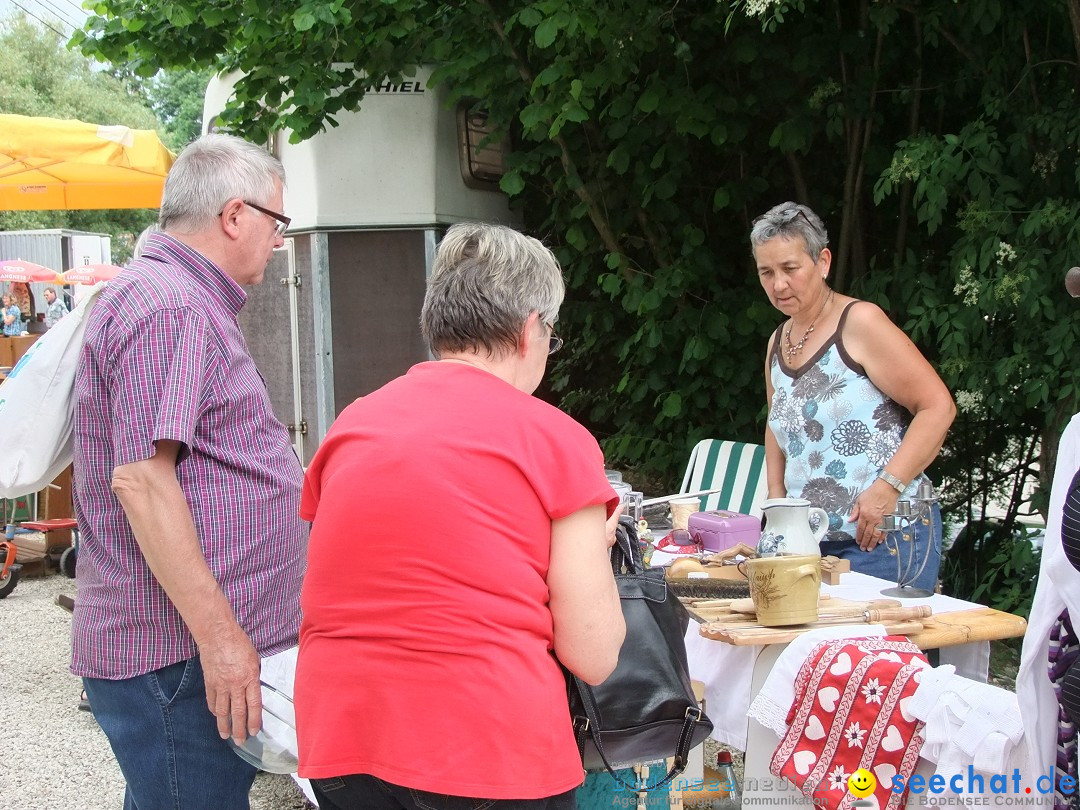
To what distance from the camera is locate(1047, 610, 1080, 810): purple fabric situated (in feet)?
5.92

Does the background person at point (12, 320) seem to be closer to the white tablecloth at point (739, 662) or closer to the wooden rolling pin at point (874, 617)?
the white tablecloth at point (739, 662)

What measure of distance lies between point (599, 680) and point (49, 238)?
85.0 feet

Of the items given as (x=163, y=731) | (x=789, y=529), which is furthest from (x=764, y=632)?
(x=163, y=731)

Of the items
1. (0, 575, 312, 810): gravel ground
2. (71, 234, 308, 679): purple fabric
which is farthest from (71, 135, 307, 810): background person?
(0, 575, 312, 810): gravel ground

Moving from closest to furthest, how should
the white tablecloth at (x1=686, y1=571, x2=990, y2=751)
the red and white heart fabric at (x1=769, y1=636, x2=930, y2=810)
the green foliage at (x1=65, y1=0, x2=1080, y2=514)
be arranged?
the red and white heart fabric at (x1=769, y1=636, x2=930, y2=810) → the white tablecloth at (x1=686, y1=571, x2=990, y2=751) → the green foliage at (x1=65, y1=0, x2=1080, y2=514)

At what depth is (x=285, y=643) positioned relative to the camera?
6.42ft

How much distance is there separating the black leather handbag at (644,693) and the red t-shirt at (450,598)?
8.4 inches

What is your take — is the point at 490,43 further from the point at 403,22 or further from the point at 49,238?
the point at 49,238

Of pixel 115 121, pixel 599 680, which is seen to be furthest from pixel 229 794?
pixel 115 121

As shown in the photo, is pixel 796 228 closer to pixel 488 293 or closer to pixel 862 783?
pixel 862 783

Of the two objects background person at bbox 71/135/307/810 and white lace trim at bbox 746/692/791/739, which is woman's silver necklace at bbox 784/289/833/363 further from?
background person at bbox 71/135/307/810

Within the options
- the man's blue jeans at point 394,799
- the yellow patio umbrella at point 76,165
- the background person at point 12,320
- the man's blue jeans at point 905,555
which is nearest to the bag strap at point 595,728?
the man's blue jeans at point 394,799

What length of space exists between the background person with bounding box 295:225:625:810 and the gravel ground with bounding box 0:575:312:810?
8.21ft

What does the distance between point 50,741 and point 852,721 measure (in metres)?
3.59
